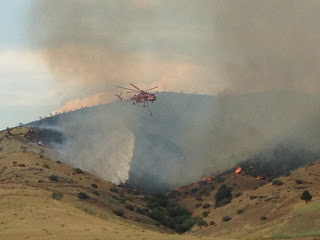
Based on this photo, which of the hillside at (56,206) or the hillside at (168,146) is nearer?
the hillside at (56,206)

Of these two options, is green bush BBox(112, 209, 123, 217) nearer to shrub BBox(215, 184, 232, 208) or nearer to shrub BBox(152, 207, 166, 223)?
shrub BBox(152, 207, 166, 223)

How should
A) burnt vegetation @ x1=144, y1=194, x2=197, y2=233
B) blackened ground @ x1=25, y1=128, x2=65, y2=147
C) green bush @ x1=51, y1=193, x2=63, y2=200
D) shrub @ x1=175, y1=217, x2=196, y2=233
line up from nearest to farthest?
green bush @ x1=51, y1=193, x2=63, y2=200 < shrub @ x1=175, y1=217, x2=196, y2=233 < burnt vegetation @ x1=144, y1=194, x2=197, y2=233 < blackened ground @ x1=25, y1=128, x2=65, y2=147

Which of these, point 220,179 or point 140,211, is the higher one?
point 220,179

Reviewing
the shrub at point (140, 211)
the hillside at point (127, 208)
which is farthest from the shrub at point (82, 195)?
the shrub at point (140, 211)

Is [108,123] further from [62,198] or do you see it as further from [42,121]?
[62,198]

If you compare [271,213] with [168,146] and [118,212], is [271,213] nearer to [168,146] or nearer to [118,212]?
[118,212]

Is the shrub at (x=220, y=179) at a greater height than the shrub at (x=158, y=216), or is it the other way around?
the shrub at (x=220, y=179)

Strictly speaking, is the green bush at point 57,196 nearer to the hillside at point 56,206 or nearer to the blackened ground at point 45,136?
the hillside at point 56,206

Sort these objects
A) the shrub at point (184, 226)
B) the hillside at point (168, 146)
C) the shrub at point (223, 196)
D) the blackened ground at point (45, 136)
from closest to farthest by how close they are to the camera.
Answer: the shrub at point (184, 226)
the shrub at point (223, 196)
the hillside at point (168, 146)
the blackened ground at point (45, 136)

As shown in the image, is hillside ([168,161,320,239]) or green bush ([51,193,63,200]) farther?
green bush ([51,193,63,200])

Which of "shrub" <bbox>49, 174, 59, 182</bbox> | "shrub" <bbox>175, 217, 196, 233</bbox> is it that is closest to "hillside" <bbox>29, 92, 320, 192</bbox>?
"shrub" <bbox>175, 217, 196, 233</bbox>

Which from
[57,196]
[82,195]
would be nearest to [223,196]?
[82,195]

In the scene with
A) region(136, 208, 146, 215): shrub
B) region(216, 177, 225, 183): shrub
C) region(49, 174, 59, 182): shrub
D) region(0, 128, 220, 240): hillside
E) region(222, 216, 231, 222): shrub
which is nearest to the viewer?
region(0, 128, 220, 240): hillside

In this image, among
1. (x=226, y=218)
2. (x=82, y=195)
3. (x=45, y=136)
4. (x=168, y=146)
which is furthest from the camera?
(x=168, y=146)
